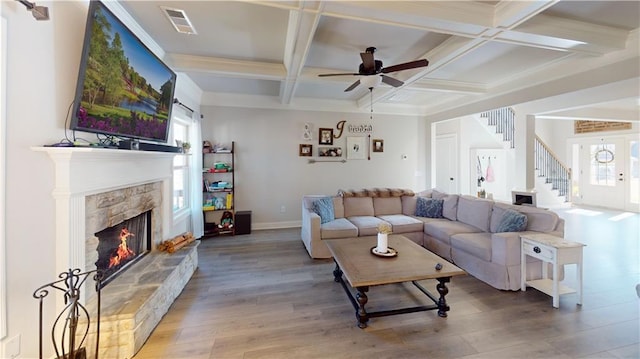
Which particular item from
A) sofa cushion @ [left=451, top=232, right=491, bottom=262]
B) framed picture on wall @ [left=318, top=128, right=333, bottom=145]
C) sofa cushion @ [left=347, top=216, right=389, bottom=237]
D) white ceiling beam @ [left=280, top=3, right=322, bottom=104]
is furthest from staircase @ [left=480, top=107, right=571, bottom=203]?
white ceiling beam @ [left=280, top=3, right=322, bottom=104]

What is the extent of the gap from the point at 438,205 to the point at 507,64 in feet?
7.45

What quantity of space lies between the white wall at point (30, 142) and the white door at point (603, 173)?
451 inches

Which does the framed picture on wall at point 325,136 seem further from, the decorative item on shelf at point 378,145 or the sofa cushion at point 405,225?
the sofa cushion at point 405,225

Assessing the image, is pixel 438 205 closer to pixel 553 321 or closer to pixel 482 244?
pixel 482 244

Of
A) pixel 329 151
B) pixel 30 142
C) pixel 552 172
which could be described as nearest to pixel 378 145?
pixel 329 151

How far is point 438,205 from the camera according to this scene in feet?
14.6

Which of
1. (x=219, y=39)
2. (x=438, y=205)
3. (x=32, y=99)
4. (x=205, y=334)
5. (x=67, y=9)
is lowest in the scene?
(x=205, y=334)

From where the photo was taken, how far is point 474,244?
10.3 feet

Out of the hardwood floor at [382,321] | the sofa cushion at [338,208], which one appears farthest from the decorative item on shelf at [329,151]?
the hardwood floor at [382,321]

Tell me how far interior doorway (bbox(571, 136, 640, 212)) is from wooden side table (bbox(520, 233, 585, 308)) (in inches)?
287

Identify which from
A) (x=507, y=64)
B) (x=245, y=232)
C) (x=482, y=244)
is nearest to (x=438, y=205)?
(x=482, y=244)

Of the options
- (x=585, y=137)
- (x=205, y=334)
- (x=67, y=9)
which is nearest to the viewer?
(x=67, y=9)

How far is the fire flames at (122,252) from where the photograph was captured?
2.42 meters

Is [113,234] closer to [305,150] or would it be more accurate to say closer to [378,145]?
[305,150]
